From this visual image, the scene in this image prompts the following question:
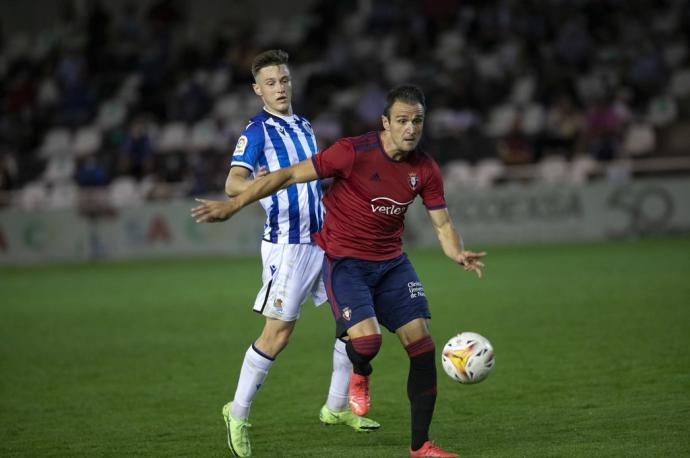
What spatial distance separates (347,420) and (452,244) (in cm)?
156

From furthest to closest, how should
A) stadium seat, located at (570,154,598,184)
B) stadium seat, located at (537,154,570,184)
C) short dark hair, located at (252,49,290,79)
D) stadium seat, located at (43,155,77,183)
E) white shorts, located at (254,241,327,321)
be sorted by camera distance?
stadium seat, located at (43,155,77,183)
stadium seat, located at (537,154,570,184)
stadium seat, located at (570,154,598,184)
short dark hair, located at (252,49,290,79)
white shorts, located at (254,241,327,321)

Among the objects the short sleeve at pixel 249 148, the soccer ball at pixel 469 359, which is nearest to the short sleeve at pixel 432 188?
the soccer ball at pixel 469 359

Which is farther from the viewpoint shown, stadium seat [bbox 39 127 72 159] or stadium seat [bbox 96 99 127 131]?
stadium seat [bbox 96 99 127 131]

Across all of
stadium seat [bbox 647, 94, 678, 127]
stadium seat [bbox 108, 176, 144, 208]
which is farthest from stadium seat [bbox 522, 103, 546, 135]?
stadium seat [bbox 108, 176, 144, 208]

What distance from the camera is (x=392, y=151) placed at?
6641 mm

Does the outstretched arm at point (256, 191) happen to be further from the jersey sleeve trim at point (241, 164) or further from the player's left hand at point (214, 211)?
the jersey sleeve trim at point (241, 164)

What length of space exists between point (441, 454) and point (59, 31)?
86.9ft

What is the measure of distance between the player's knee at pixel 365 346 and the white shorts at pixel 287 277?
0.49 metres

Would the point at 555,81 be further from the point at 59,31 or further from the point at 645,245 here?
the point at 59,31

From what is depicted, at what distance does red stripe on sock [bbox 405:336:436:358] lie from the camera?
21.2ft

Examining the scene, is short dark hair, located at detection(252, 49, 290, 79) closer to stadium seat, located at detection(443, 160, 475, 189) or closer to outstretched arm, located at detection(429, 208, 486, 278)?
outstretched arm, located at detection(429, 208, 486, 278)

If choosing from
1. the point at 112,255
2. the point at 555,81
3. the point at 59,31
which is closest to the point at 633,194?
the point at 555,81

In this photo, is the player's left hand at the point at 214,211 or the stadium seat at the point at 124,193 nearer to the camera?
the player's left hand at the point at 214,211

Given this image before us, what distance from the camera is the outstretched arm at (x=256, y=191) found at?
20.2 feet
